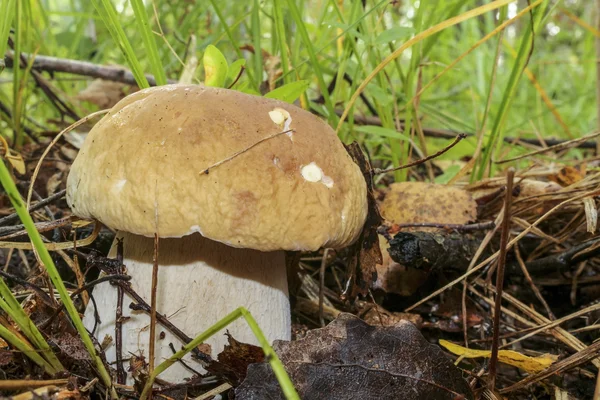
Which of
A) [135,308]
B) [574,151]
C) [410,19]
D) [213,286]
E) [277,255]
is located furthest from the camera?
[574,151]

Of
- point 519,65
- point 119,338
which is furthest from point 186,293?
point 519,65

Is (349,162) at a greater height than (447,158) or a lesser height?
greater

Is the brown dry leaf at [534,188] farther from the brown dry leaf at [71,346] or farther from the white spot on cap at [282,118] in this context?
the brown dry leaf at [71,346]

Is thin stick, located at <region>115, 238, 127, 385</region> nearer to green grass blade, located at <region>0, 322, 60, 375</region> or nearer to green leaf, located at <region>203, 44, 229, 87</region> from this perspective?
green grass blade, located at <region>0, 322, 60, 375</region>

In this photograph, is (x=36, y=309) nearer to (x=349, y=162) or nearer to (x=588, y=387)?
(x=349, y=162)

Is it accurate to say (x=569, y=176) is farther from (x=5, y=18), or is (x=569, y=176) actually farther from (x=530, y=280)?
(x=5, y=18)

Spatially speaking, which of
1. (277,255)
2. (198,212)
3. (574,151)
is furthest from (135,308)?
(574,151)

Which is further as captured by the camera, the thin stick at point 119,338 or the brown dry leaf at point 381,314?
the brown dry leaf at point 381,314

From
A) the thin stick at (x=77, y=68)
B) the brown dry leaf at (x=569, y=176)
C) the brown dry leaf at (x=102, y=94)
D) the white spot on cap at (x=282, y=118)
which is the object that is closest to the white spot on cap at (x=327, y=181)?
the white spot on cap at (x=282, y=118)
